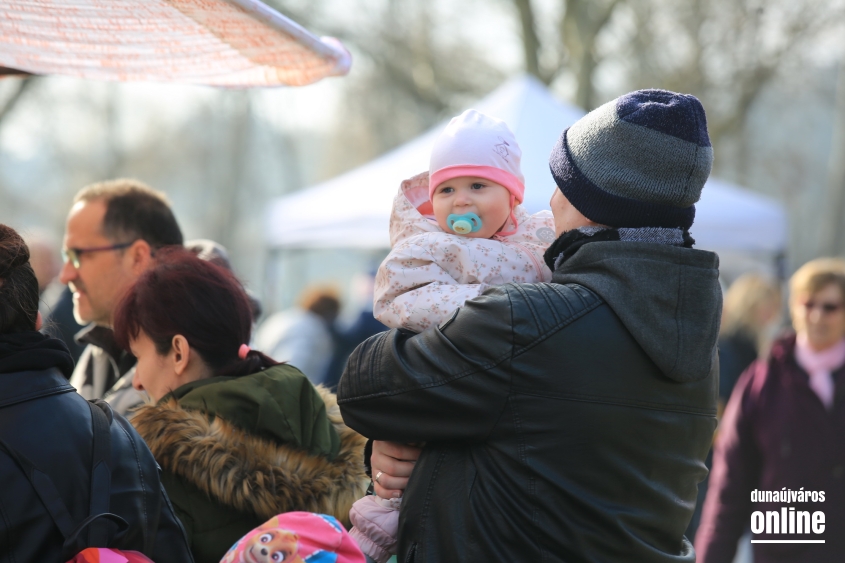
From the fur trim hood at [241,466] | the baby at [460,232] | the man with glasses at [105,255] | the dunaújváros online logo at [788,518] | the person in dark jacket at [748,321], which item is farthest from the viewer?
the person in dark jacket at [748,321]

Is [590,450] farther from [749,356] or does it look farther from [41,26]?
[749,356]

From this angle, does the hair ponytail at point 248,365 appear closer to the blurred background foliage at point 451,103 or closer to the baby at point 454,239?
the baby at point 454,239

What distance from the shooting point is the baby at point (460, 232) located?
200cm

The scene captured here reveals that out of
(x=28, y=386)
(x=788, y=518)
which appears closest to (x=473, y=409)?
(x=28, y=386)

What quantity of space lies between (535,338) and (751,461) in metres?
3.13

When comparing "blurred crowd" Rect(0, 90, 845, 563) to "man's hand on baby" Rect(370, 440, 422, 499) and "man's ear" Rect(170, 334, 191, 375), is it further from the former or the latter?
"man's ear" Rect(170, 334, 191, 375)

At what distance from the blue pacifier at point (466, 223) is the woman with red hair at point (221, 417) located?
774mm

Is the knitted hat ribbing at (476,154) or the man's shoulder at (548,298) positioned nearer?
the man's shoulder at (548,298)

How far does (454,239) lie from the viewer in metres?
2.08

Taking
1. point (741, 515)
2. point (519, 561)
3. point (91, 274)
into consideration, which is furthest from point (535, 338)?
point (741, 515)

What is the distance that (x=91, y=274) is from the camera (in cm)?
344

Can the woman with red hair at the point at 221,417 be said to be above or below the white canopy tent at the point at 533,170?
below

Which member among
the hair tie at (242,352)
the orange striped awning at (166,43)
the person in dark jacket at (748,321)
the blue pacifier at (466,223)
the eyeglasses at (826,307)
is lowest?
the person in dark jacket at (748,321)

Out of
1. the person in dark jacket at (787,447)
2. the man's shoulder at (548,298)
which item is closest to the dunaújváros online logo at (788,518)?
the person in dark jacket at (787,447)
